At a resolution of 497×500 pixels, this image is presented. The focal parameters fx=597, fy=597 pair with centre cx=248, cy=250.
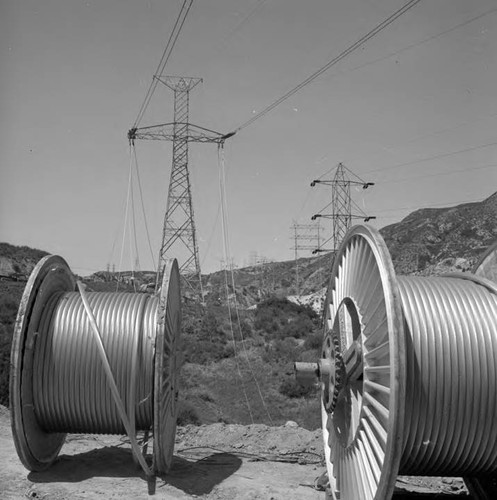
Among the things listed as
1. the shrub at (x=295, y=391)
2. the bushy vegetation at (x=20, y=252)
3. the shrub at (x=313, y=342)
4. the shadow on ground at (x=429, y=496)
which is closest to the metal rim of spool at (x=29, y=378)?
the shadow on ground at (x=429, y=496)

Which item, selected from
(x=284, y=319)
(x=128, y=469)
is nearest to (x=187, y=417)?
(x=128, y=469)

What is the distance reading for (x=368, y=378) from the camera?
4.80 meters

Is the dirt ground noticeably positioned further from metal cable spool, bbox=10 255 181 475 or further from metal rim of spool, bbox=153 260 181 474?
metal rim of spool, bbox=153 260 181 474

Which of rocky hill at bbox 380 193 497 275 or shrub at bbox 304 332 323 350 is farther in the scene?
rocky hill at bbox 380 193 497 275

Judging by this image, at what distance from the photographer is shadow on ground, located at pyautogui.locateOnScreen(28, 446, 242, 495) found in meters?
6.75

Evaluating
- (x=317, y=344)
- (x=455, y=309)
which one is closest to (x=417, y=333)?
(x=455, y=309)

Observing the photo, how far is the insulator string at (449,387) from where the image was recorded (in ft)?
15.2

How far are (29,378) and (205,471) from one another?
2.42 meters

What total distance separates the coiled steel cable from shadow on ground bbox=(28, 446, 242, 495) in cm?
52

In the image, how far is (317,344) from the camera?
2292 centimetres

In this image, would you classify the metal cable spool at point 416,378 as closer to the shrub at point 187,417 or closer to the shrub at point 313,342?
the shrub at point 187,417

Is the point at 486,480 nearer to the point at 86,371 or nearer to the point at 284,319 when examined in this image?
the point at 86,371

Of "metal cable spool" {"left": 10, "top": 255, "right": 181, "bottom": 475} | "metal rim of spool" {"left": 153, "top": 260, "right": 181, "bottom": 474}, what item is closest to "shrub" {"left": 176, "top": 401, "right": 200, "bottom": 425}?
"metal rim of spool" {"left": 153, "top": 260, "right": 181, "bottom": 474}

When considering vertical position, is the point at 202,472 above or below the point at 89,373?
below
